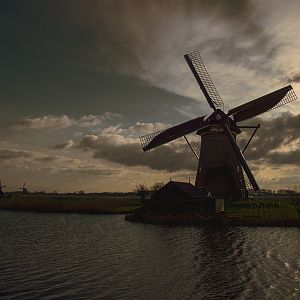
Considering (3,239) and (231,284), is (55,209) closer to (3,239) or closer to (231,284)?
(3,239)

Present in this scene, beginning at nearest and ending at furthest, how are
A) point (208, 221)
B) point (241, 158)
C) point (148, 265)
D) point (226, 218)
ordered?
point (148, 265), point (208, 221), point (226, 218), point (241, 158)

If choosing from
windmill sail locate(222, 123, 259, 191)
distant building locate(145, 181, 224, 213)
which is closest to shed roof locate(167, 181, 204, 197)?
distant building locate(145, 181, 224, 213)

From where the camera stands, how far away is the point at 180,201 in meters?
44.9

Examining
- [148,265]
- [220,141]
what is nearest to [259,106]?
[220,141]

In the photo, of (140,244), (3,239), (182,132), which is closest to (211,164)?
(182,132)

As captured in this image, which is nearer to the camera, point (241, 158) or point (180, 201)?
point (241, 158)

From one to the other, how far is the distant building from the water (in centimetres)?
1164

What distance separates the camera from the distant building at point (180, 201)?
44625mm

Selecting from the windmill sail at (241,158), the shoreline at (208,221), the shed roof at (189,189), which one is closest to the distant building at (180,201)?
the shed roof at (189,189)

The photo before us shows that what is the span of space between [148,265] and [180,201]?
82.5 feet

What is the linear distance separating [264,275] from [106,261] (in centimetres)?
754

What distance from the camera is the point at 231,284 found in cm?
1647

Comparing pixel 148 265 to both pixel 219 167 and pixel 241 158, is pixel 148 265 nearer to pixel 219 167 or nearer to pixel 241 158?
pixel 241 158

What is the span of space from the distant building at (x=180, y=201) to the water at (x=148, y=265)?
1164 centimetres
